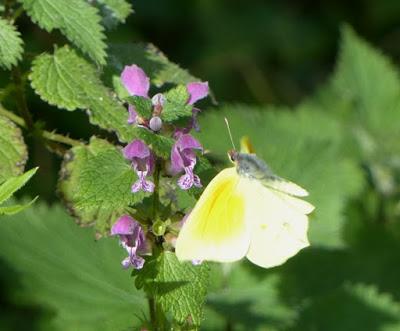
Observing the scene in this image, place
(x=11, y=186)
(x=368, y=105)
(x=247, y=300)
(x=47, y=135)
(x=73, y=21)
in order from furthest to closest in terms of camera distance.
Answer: (x=368, y=105) → (x=247, y=300) → (x=47, y=135) → (x=73, y=21) → (x=11, y=186)

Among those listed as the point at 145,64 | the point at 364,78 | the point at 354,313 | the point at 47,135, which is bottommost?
the point at 47,135

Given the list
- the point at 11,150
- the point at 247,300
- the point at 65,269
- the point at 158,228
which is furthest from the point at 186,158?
the point at 247,300

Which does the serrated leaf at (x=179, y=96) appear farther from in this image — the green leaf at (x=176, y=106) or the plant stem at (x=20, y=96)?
Result: the plant stem at (x=20, y=96)

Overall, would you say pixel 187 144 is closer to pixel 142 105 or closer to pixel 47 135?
pixel 142 105

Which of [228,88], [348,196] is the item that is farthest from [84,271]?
[228,88]

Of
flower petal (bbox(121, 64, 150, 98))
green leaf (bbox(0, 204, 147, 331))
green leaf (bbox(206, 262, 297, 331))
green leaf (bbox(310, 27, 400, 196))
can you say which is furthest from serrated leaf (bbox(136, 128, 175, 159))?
green leaf (bbox(310, 27, 400, 196))

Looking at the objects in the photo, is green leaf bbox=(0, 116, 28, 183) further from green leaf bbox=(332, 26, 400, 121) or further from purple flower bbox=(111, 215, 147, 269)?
green leaf bbox=(332, 26, 400, 121)
